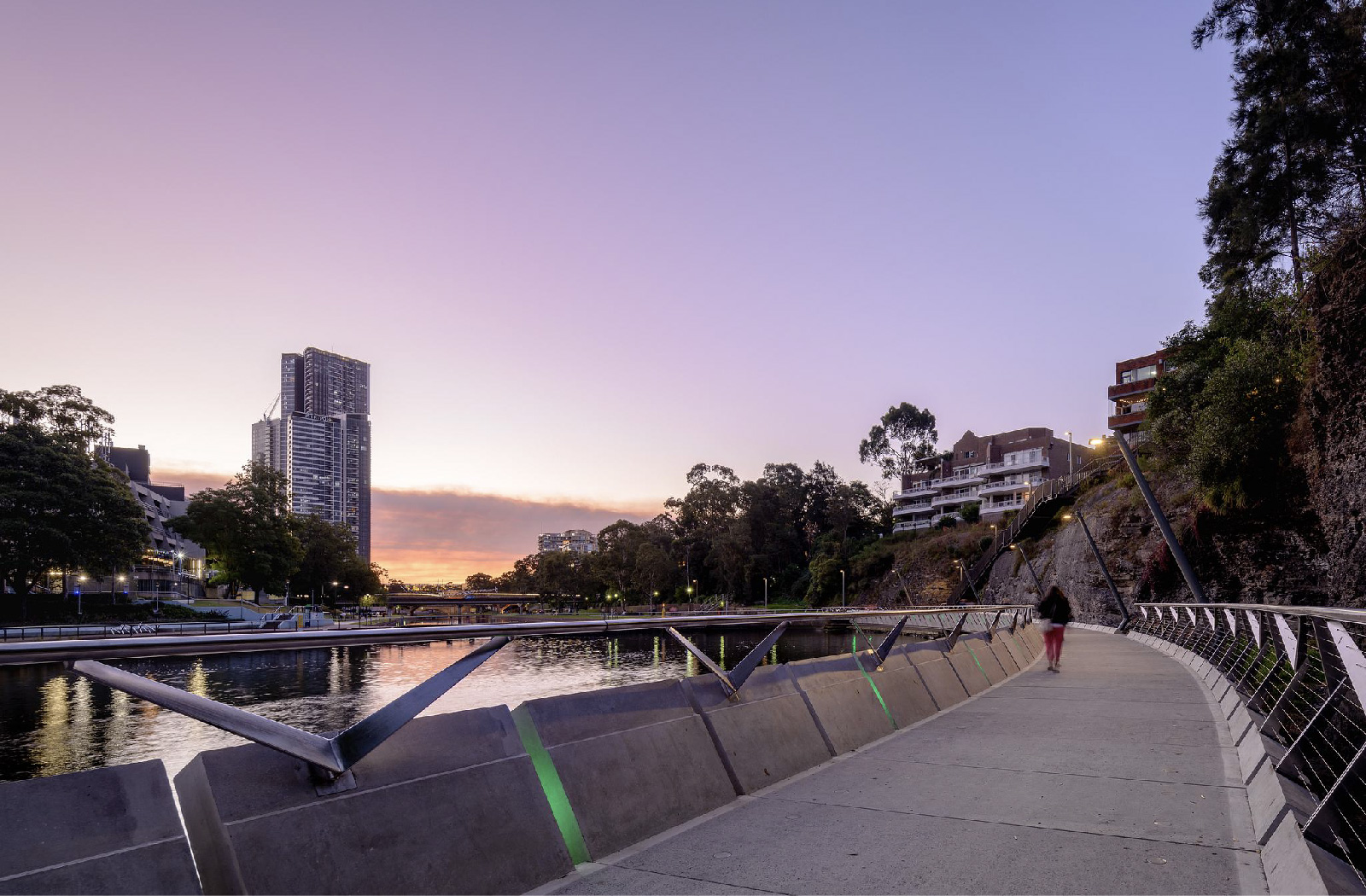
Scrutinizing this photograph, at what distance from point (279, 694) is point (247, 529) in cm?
6428

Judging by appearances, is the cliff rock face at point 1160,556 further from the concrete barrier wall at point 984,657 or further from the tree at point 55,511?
the tree at point 55,511

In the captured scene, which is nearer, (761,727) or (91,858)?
(91,858)

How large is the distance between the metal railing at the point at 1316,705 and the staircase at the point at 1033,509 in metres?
56.7

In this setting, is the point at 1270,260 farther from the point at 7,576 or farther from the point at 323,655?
the point at 7,576

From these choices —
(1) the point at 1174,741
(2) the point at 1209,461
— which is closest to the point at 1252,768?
(1) the point at 1174,741

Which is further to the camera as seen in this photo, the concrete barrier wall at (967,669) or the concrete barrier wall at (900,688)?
the concrete barrier wall at (967,669)

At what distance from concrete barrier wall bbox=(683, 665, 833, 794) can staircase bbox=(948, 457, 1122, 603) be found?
209 feet

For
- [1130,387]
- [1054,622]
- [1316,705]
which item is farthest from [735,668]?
[1130,387]

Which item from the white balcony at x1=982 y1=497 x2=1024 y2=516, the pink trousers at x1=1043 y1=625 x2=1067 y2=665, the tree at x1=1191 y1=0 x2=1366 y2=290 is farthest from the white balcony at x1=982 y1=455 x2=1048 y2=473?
the pink trousers at x1=1043 y1=625 x2=1067 y2=665

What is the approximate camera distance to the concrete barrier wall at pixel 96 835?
258 cm

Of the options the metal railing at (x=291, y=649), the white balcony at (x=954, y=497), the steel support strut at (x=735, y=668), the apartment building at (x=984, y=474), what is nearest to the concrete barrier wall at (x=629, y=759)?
the steel support strut at (x=735, y=668)

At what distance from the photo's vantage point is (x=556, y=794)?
14.4ft

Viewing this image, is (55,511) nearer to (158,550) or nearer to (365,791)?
(158,550)

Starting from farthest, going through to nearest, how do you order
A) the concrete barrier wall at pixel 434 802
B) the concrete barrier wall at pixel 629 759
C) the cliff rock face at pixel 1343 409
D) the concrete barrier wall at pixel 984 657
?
the cliff rock face at pixel 1343 409 < the concrete barrier wall at pixel 984 657 < the concrete barrier wall at pixel 629 759 < the concrete barrier wall at pixel 434 802
